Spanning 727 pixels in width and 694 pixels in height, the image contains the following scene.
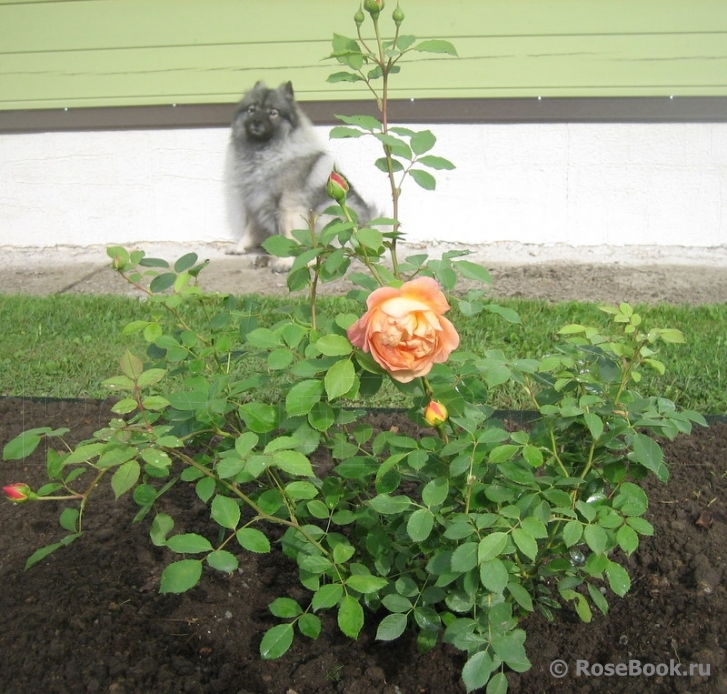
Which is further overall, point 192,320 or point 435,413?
point 192,320

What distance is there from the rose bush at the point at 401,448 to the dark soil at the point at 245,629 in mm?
147

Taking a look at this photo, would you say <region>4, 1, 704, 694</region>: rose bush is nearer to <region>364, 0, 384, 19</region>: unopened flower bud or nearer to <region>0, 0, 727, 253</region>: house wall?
<region>364, 0, 384, 19</region>: unopened flower bud

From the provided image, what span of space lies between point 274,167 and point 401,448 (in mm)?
4260

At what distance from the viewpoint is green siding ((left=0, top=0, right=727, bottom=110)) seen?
5.13 meters

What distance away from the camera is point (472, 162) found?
5.57m

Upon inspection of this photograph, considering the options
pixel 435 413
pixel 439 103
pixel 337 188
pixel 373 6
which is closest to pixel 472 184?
pixel 439 103

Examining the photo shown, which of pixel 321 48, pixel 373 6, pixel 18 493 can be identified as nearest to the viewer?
pixel 18 493

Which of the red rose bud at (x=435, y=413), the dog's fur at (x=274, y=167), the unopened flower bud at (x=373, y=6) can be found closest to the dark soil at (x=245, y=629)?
the red rose bud at (x=435, y=413)

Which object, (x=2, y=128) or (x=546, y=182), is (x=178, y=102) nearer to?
(x=2, y=128)

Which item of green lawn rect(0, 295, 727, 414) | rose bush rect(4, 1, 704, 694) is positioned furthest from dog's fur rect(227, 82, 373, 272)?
rose bush rect(4, 1, 704, 694)

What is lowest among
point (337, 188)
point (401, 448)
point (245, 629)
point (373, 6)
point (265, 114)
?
point (245, 629)

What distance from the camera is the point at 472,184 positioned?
5.61 meters

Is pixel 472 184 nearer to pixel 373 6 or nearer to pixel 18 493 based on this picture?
pixel 373 6

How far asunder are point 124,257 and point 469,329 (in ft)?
7.61
